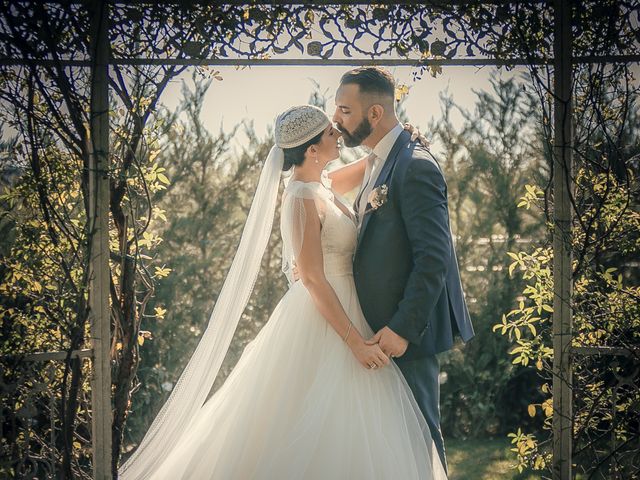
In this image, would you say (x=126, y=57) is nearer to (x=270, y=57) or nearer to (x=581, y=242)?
Result: (x=270, y=57)

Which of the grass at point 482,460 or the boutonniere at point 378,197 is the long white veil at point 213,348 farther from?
the grass at point 482,460

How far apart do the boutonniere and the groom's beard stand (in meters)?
0.35

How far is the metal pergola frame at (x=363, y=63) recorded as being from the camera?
11.6 ft

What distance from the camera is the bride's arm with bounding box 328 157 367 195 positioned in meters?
4.36

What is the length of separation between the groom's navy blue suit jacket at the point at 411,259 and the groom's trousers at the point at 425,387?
6cm

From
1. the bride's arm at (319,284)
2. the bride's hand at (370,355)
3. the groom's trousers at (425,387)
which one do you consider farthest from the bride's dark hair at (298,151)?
the groom's trousers at (425,387)

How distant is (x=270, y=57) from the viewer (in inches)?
145

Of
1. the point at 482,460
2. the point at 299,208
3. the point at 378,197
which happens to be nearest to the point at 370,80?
the point at 378,197

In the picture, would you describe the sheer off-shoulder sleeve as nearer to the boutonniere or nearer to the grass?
the boutonniere

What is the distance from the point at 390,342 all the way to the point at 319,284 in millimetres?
426

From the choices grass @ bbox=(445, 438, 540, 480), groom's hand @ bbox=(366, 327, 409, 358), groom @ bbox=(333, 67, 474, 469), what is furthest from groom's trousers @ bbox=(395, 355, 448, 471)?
grass @ bbox=(445, 438, 540, 480)

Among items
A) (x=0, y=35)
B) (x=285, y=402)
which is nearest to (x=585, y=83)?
(x=285, y=402)

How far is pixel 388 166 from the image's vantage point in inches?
141

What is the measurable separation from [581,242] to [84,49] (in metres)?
2.61
